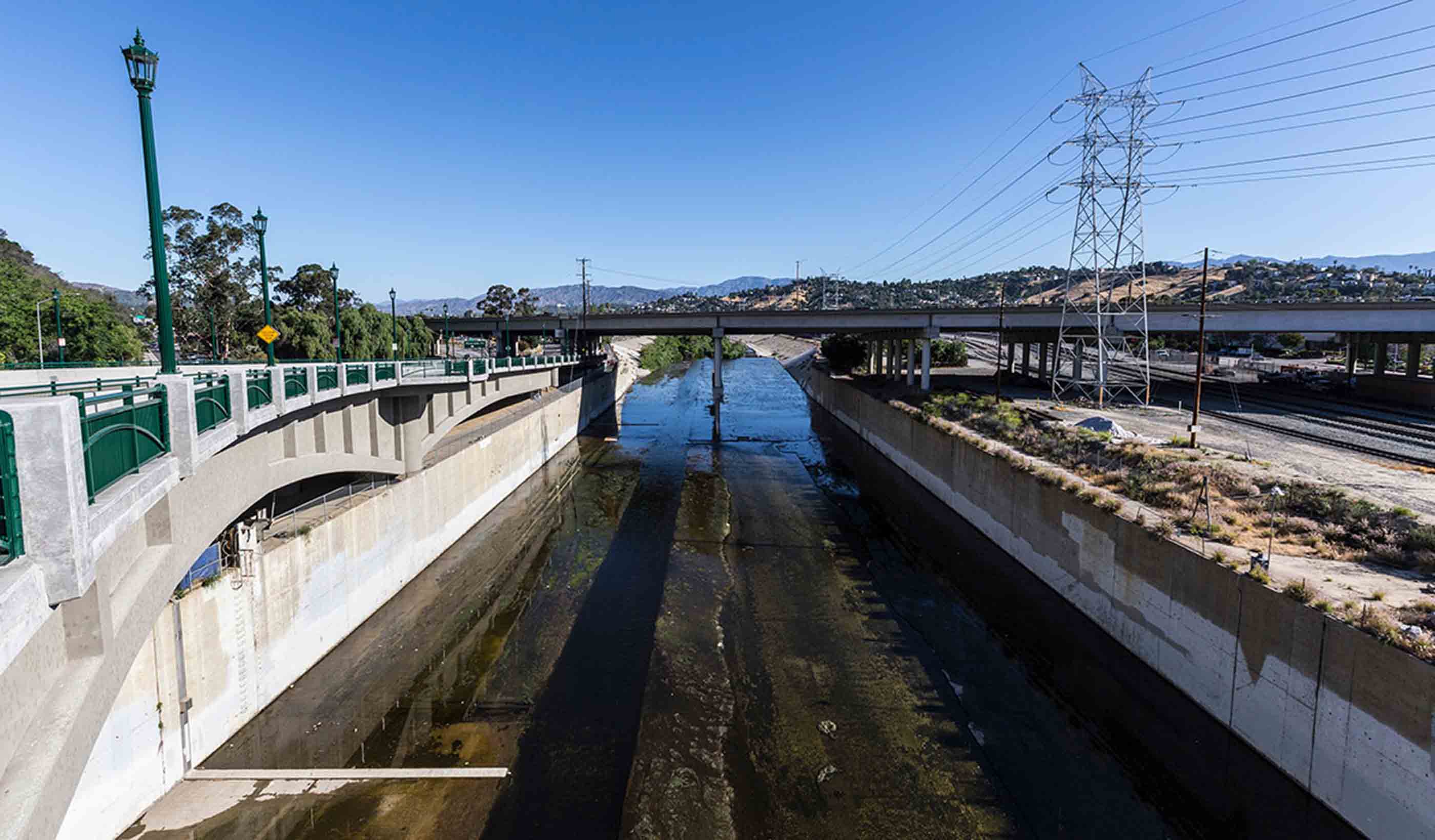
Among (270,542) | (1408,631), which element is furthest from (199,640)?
(1408,631)

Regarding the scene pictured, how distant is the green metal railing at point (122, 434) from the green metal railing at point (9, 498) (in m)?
0.68

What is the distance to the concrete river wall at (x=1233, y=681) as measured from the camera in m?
11.4

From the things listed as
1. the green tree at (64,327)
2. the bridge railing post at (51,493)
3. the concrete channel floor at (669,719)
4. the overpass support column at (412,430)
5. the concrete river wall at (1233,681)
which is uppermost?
the green tree at (64,327)

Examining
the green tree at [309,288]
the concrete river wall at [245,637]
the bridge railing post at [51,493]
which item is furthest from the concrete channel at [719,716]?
the green tree at [309,288]

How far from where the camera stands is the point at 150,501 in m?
7.43

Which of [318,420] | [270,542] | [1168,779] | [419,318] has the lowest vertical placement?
[1168,779]

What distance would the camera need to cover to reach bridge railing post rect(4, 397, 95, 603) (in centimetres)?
489

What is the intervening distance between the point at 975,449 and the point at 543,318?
5277 centimetres

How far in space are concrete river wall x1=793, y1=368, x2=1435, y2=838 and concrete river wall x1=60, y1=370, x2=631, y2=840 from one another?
718 inches

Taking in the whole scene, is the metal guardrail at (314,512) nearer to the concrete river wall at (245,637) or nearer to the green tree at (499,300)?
the concrete river wall at (245,637)

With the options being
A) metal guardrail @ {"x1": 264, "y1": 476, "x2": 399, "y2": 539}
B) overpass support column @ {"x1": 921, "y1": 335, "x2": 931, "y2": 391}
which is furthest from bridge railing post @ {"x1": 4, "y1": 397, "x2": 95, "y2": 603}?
overpass support column @ {"x1": 921, "y1": 335, "x2": 931, "y2": 391}

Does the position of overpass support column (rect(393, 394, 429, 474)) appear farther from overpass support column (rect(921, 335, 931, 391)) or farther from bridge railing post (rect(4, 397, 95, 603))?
overpass support column (rect(921, 335, 931, 391))

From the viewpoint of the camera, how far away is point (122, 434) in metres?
7.05

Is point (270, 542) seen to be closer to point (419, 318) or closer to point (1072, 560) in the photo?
point (1072, 560)
